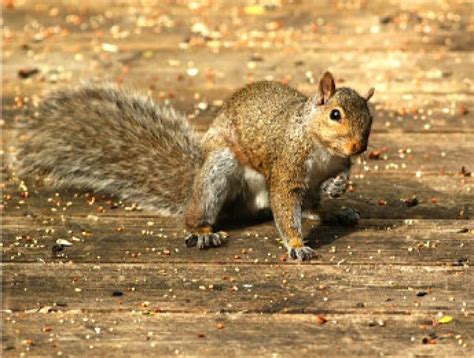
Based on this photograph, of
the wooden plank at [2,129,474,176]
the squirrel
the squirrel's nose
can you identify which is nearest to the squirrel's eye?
the squirrel

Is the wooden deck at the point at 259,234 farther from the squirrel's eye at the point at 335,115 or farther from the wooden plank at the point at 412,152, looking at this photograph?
the squirrel's eye at the point at 335,115

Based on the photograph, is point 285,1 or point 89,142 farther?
point 285,1

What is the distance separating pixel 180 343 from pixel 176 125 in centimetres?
156

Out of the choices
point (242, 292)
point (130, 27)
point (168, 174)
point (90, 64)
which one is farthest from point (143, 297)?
point (130, 27)

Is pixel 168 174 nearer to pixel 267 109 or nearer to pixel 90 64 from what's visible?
pixel 267 109

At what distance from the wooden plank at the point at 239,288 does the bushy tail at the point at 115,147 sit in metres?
0.63

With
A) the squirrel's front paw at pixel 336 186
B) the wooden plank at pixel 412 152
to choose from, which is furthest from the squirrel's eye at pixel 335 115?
the wooden plank at pixel 412 152

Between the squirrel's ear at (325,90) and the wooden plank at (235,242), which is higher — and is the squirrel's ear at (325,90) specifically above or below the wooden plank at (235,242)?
above

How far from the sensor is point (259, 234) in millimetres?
3914

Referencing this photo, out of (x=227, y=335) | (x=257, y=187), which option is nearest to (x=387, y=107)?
(x=257, y=187)

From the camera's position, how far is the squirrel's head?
12.2ft

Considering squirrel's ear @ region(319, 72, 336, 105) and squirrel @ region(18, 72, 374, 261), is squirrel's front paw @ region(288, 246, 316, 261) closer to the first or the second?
squirrel @ region(18, 72, 374, 261)

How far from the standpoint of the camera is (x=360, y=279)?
3465 mm

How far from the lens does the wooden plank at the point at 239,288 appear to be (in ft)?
10.7
